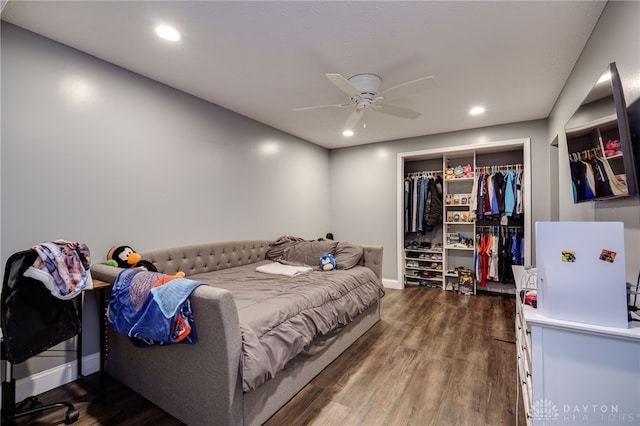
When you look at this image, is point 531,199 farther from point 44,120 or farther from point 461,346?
point 44,120

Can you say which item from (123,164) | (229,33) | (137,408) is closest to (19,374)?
(137,408)

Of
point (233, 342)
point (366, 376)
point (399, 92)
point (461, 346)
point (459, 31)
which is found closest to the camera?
point (233, 342)

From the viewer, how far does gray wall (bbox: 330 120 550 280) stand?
389cm

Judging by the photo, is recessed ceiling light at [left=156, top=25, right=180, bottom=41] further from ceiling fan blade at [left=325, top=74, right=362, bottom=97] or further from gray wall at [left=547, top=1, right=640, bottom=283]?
gray wall at [left=547, top=1, right=640, bottom=283]

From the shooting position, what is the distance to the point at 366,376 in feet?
7.22

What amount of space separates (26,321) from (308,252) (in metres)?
2.52

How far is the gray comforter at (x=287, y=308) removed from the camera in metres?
1.61

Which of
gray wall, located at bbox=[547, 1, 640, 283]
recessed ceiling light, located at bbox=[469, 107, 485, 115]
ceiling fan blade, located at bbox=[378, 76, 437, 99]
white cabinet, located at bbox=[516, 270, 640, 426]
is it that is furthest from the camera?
recessed ceiling light, located at bbox=[469, 107, 485, 115]

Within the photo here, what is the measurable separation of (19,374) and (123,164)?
162 centimetres

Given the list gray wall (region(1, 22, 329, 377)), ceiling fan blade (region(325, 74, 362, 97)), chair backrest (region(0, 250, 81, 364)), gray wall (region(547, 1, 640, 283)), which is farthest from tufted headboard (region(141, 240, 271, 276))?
gray wall (region(547, 1, 640, 283))

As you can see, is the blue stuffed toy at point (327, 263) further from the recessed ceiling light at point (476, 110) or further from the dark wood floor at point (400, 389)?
the recessed ceiling light at point (476, 110)

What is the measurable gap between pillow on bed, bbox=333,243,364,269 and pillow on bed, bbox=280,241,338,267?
10 centimetres

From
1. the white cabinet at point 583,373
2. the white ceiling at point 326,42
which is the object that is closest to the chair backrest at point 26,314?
the white ceiling at point 326,42

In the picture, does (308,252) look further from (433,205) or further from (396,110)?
(433,205)
